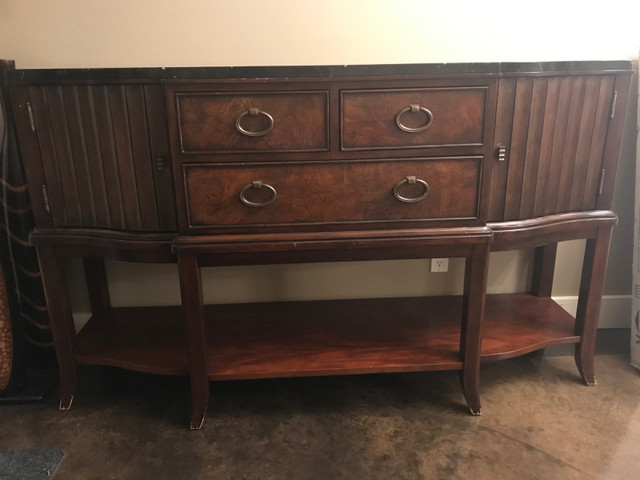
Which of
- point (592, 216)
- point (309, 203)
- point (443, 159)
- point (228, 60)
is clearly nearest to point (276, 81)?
point (309, 203)

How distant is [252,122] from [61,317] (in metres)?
0.84

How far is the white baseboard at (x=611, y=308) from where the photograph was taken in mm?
2064

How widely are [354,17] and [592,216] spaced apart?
0.98 meters

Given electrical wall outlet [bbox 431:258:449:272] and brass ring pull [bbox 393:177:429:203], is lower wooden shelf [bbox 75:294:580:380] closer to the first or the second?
electrical wall outlet [bbox 431:258:449:272]

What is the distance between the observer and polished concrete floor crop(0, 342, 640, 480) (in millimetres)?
1361

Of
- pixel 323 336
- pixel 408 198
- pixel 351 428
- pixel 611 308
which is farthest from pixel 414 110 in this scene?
pixel 611 308

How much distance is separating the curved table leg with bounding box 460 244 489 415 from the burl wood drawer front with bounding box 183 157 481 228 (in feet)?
0.50

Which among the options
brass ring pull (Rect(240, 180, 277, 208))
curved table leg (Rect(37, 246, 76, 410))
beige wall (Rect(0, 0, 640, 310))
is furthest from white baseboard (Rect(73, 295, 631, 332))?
curved table leg (Rect(37, 246, 76, 410))

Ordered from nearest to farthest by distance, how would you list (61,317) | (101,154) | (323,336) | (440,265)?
(101,154), (61,317), (323,336), (440,265)

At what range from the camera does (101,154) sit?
1348mm

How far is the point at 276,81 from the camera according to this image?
3.96 ft

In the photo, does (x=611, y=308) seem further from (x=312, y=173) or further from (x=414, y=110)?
(x=312, y=173)

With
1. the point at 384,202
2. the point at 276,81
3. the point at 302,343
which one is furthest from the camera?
the point at 302,343

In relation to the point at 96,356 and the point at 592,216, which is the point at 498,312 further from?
the point at 96,356
